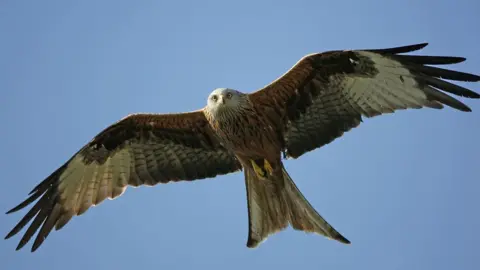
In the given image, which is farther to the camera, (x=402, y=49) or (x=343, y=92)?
(x=343, y=92)

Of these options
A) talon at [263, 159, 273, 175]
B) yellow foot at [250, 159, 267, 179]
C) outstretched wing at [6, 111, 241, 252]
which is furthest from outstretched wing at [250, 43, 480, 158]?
outstretched wing at [6, 111, 241, 252]

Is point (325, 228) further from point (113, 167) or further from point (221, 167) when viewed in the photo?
point (113, 167)

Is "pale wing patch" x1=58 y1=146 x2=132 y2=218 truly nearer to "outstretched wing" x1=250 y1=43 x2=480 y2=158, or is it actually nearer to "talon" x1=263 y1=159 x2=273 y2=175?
"talon" x1=263 y1=159 x2=273 y2=175

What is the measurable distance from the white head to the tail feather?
1.11 meters

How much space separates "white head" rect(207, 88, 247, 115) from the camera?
10.3 metres

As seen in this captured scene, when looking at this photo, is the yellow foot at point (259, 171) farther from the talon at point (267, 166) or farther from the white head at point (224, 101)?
the white head at point (224, 101)

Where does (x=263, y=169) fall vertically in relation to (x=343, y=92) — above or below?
below

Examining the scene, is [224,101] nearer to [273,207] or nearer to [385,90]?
[273,207]

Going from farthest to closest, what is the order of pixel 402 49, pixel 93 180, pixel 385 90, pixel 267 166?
pixel 93 180
pixel 267 166
pixel 385 90
pixel 402 49

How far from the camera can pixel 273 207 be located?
35.2ft

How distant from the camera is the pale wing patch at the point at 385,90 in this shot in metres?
10.4

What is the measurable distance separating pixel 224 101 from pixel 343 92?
5.82 ft

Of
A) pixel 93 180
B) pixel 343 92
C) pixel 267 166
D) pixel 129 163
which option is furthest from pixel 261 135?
pixel 93 180

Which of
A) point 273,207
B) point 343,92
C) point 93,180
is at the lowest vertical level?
point 273,207
